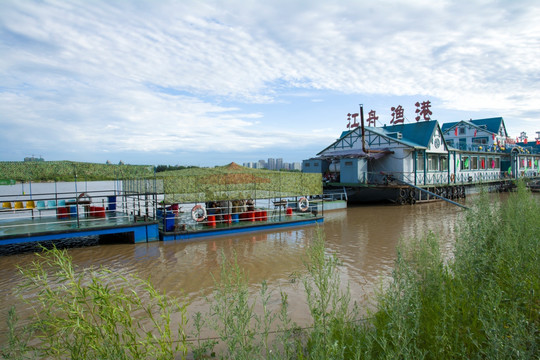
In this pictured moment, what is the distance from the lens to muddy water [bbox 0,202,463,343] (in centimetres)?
920

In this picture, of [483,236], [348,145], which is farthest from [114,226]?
[348,145]

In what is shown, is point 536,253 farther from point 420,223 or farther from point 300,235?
point 420,223

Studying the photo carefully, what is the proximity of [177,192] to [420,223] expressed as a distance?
45.4 feet

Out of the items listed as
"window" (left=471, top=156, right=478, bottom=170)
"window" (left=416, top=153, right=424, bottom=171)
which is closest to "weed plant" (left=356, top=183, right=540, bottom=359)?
"window" (left=416, top=153, right=424, bottom=171)

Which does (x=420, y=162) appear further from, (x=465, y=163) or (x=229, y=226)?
(x=229, y=226)

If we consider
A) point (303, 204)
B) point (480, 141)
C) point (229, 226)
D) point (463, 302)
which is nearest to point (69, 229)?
point (229, 226)

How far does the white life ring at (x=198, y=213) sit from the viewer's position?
16.1 metres

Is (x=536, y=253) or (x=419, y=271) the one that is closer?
(x=536, y=253)

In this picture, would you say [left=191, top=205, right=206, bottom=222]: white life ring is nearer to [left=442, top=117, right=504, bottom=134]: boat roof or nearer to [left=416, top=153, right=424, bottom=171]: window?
[left=416, top=153, right=424, bottom=171]: window

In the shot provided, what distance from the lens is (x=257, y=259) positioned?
12.6m

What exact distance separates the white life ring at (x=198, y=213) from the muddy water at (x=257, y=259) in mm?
1076

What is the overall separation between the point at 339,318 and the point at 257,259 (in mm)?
7877

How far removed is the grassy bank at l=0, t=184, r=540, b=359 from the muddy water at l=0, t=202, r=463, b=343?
1.35 meters

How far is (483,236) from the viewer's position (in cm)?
Answer: 676
